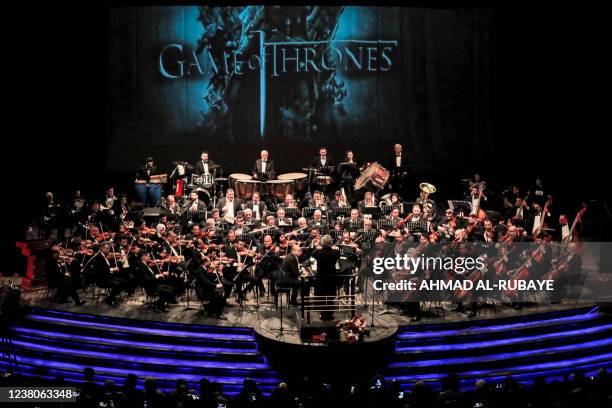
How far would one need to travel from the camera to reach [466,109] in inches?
752

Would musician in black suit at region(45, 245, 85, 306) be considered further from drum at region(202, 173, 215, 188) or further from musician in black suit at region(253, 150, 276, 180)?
musician in black suit at region(253, 150, 276, 180)

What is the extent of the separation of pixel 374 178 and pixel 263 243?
3.82 metres

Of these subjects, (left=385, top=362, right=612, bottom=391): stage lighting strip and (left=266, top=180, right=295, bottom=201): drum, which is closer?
(left=385, top=362, right=612, bottom=391): stage lighting strip

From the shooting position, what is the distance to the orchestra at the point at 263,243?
1277 centimetres

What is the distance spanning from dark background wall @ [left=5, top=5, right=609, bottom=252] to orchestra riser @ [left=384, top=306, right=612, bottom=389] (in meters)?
5.85

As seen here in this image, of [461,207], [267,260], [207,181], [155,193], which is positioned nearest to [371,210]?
[461,207]

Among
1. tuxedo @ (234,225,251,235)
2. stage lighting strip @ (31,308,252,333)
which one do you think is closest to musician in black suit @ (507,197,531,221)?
tuxedo @ (234,225,251,235)

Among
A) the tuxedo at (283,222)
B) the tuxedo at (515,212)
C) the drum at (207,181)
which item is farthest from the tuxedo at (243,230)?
the tuxedo at (515,212)

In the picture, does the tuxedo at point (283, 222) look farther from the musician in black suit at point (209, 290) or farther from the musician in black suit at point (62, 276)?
the musician in black suit at point (62, 276)

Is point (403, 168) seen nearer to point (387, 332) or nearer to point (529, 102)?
point (529, 102)

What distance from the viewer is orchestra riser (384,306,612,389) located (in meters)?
11.8

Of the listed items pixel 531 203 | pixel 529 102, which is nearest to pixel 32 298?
pixel 531 203

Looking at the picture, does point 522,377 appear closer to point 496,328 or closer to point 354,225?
point 496,328

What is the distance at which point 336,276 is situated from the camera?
11.5m
